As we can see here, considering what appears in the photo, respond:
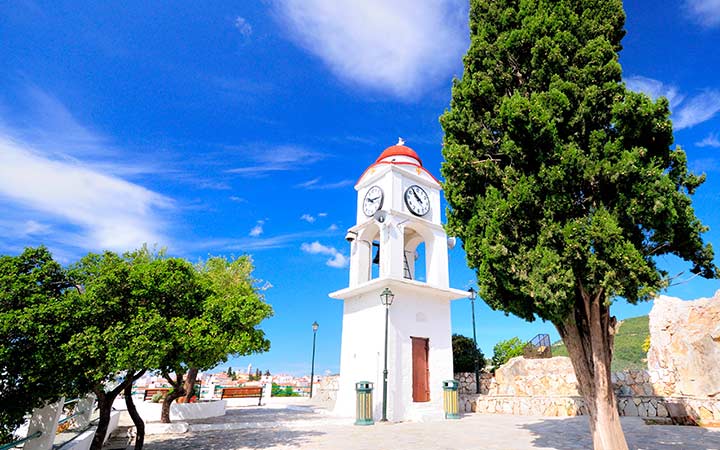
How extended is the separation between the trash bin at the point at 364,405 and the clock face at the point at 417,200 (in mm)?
7548

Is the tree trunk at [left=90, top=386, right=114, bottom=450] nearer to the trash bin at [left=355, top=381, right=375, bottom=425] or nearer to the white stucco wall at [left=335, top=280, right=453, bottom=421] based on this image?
the trash bin at [left=355, top=381, right=375, bottom=425]

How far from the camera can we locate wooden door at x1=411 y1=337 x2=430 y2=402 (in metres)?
14.1

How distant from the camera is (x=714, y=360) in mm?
10898

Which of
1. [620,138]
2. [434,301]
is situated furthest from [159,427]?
[620,138]

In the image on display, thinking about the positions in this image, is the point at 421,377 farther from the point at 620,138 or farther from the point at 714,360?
the point at 620,138

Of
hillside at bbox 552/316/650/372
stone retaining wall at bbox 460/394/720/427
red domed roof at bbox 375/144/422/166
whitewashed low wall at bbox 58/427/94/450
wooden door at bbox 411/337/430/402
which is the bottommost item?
whitewashed low wall at bbox 58/427/94/450

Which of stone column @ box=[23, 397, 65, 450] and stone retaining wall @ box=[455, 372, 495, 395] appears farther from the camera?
stone retaining wall @ box=[455, 372, 495, 395]

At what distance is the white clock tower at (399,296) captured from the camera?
45.1ft

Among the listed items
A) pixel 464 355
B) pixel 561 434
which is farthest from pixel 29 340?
pixel 464 355

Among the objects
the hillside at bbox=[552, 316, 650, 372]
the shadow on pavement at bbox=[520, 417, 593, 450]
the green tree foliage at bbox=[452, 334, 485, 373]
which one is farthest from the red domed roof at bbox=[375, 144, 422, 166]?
the hillside at bbox=[552, 316, 650, 372]

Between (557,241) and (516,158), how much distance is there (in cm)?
172

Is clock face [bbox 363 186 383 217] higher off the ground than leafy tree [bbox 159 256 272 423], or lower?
higher

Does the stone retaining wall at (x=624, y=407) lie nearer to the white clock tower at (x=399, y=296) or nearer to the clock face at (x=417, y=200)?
the white clock tower at (x=399, y=296)

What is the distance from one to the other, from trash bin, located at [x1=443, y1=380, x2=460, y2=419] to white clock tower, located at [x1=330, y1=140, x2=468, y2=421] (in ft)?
1.35
